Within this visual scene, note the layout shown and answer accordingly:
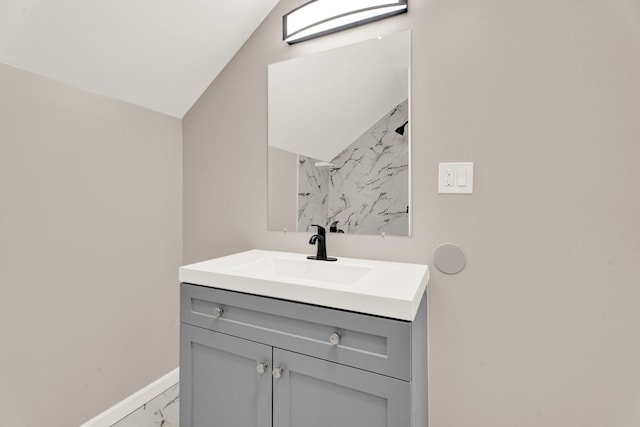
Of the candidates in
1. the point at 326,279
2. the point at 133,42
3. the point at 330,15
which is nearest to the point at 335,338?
the point at 326,279

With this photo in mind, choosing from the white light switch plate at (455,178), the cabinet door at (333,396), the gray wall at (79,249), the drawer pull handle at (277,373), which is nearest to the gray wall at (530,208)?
the white light switch plate at (455,178)

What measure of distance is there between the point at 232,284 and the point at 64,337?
0.89 m

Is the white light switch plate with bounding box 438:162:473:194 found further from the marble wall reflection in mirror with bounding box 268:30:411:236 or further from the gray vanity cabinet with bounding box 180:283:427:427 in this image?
the gray vanity cabinet with bounding box 180:283:427:427

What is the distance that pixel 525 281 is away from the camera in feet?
3.66

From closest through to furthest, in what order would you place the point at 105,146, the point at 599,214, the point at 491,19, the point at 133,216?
1. the point at 599,214
2. the point at 491,19
3. the point at 105,146
4. the point at 133,216

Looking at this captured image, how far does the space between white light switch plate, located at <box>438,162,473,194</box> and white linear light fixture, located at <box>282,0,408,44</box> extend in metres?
0.69

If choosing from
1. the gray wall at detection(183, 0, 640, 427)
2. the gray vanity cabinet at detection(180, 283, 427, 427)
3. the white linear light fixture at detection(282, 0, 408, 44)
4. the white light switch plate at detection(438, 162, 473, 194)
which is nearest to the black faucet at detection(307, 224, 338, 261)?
the gray wall at detection(183, 0, 640, 427)

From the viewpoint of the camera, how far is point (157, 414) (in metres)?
1.62

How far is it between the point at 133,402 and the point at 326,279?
4.11ft

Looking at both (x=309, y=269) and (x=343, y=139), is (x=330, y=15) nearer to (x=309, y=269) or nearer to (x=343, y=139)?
(x=343, y=139)

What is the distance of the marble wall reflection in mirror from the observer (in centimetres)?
130

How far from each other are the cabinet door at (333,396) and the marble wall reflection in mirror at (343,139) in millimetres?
630

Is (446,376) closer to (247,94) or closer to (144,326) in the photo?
(144,326)

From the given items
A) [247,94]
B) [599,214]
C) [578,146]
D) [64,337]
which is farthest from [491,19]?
[64,337]
